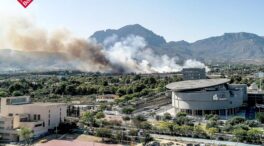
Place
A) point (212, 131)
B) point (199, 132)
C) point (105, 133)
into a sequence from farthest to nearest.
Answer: point (105, 133) < point (199, 132) < point (212, 131)

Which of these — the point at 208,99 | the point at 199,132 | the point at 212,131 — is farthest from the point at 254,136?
the point at 208,99

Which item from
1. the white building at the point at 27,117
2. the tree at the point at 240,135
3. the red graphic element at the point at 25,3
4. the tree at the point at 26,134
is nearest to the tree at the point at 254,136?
the tree at the point at 240,135

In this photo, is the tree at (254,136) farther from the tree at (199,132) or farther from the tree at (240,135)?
the tree at (199,132)

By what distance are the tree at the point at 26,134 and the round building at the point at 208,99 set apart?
26.2m

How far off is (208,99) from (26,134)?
93.1ft

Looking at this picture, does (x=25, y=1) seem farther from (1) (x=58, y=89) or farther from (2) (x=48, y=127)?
(1) (x=58, y=89)

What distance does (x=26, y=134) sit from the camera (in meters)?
37.8

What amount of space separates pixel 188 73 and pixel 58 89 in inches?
1158

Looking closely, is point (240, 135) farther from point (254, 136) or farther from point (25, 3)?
point (25, 3)

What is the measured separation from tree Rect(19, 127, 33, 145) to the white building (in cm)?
205

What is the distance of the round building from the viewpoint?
55938 mm

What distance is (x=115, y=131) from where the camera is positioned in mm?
40875

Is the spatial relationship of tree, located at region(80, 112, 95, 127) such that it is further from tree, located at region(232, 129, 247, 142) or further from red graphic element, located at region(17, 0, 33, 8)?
red graphic element, located at region(17, 0, 33, 8)

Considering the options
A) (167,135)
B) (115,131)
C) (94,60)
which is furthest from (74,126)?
(94,60)
